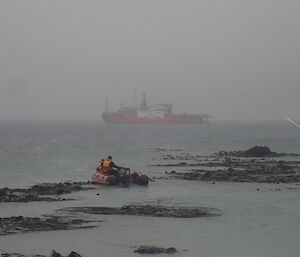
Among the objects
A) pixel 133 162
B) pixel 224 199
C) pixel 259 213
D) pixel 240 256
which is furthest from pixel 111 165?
pixel 133 162

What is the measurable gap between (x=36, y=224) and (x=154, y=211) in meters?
4.90

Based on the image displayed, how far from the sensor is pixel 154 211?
74.4ft

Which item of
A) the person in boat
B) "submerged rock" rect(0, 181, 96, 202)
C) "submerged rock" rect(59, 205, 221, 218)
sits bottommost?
"submerged rock" rect(59, 205, 221, 218)

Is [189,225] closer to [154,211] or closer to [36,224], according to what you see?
[154,211]

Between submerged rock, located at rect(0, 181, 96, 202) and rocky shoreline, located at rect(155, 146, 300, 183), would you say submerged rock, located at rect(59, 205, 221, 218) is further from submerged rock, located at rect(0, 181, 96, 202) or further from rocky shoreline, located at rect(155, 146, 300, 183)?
rocky shoreline, located at rect(155, 146, 300, 183)

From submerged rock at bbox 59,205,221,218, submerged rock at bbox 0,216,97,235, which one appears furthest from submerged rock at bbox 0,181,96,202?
submerged rock at bbox 0,216,97,235

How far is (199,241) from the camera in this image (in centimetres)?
1800

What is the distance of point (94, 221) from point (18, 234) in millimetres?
3301

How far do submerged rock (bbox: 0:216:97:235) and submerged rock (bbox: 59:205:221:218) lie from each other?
Result: 7.68 ft

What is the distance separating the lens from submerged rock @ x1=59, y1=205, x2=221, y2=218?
2219 cm

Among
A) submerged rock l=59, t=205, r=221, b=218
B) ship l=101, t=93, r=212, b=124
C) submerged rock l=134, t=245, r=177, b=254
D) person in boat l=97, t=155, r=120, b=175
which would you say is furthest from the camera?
ship l=101, t=93, r=212, b=124

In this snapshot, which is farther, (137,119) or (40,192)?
(137,119)

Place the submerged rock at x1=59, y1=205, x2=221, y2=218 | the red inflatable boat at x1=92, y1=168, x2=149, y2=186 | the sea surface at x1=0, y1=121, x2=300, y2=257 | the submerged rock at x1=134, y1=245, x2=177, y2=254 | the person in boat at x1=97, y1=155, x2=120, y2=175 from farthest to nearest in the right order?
the person in boat at x1=97, y1=155, x2=120, y2=175 < the red inflatable boat at x1=92, y1=168, x2=149, y2=186 < the submerged rock at x1=59, y1=205, x2=221, y2=218 < the sea surface at x1=0, y1=121, x2=300, y2=257 < the submerged rock at x1=134, y1=245, x2=177, y2=254

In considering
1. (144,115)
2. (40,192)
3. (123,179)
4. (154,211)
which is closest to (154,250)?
(154,211)
